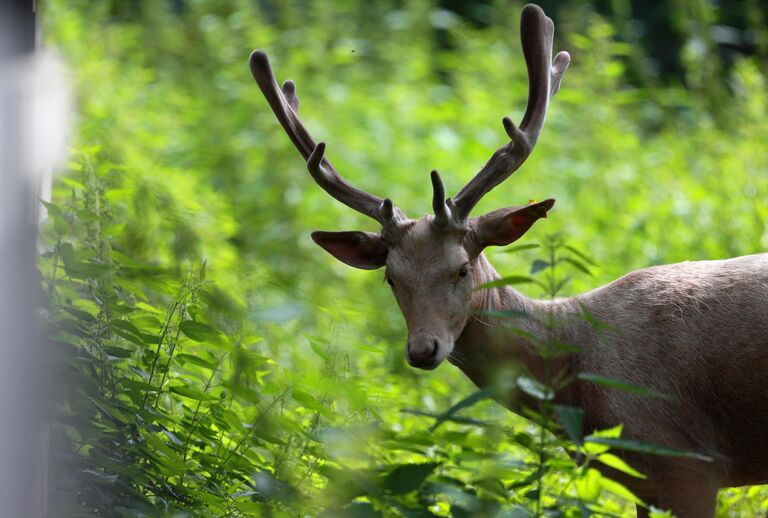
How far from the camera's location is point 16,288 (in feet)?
8.23

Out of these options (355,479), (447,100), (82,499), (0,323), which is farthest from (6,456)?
(447,100)

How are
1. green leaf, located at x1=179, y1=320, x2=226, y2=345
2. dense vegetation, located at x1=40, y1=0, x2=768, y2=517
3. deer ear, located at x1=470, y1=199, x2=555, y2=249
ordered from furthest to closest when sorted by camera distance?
deer ear, located at x1=470, y1=199, x2=555, y2=249, green leaf, located at x1=179, y1=320, x2=226, y2=345, dense vegetation, located at x1=40, y1=0, x2=768, y2=517

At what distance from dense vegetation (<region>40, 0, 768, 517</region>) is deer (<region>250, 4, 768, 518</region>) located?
0.22 meters

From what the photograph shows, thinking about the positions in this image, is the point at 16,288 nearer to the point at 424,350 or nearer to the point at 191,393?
the point at 191,393

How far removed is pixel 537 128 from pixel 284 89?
1006 millimetres

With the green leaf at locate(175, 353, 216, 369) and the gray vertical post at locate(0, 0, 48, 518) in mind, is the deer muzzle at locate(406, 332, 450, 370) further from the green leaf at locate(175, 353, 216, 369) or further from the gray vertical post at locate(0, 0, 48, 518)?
the gray vertical post at locate(0, 0, 48, 518)

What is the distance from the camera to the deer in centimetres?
326

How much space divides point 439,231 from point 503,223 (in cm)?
24

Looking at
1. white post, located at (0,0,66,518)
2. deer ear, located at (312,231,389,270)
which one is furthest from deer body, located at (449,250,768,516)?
white post, located at (0,0,66,518)

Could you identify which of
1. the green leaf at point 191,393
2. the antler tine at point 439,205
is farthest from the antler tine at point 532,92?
the green leaf at point 191,393

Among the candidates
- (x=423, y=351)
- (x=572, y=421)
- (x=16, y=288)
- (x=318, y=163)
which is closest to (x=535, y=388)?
(x=572, y=421)

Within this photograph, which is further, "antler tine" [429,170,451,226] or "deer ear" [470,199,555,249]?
"deer ear" [470,199,555,249]

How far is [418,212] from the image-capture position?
7.66 meters

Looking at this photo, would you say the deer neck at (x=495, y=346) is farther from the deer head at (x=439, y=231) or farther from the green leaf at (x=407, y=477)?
the green leaf at (x=407, y=477)
